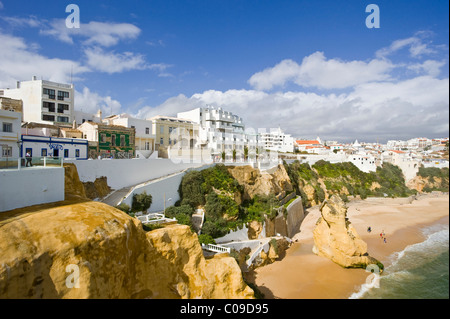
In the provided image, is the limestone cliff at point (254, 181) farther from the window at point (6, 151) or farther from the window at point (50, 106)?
the window at point (50, 106)

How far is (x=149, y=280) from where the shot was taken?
10867 millimetres

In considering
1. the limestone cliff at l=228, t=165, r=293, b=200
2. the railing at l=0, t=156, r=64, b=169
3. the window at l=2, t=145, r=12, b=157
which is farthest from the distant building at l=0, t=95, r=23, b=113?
the limestone cliff at l=228, t=165, r=293, b=200

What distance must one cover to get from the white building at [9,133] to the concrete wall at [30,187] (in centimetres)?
994

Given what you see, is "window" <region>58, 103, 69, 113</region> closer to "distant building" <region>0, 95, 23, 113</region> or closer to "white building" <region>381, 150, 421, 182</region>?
"distant building" <region>0, 95, 23, 113</region>

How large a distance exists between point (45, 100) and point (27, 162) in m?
30.3

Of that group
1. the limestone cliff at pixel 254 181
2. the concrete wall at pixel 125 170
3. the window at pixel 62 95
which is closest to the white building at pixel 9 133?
the concrete wall at pixel 125 170

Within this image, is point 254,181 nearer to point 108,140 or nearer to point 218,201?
point 218,201

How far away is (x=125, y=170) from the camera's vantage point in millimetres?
23125

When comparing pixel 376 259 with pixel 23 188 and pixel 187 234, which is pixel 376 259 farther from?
pixel 23 188

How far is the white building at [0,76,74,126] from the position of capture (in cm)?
3488

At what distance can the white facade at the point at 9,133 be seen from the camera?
58.1 feet

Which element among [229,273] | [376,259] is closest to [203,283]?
[229,273]

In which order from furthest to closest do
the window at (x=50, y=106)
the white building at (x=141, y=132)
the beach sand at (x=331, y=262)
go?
the white building at (x=141, y=132) < the window at (x=50, y=106) < the beach sand at (x=331, y=262)

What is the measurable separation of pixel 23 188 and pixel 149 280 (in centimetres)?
628
